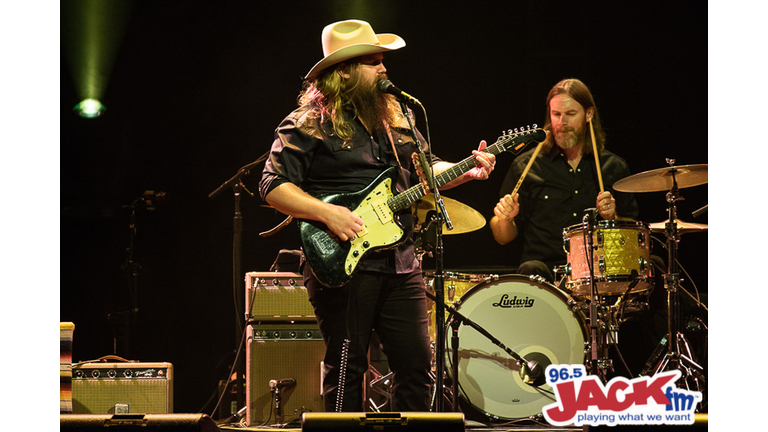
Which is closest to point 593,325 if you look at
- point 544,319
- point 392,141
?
point 544,319

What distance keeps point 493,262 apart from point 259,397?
216cm

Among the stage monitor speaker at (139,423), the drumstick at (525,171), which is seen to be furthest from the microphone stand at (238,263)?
the stage monitor speaker at (139,423)

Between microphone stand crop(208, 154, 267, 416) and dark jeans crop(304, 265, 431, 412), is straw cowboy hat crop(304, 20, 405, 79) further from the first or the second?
microphone stand crop(208, 154, 267, 416)

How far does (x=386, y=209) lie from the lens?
3.23 m

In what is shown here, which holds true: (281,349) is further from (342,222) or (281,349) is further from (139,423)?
(139,423)

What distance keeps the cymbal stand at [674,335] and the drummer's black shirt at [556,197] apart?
651 millimetres

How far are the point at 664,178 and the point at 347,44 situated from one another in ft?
7.52

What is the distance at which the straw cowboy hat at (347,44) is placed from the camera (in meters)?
3.32

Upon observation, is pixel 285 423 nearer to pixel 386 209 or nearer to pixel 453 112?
pixel 386 209

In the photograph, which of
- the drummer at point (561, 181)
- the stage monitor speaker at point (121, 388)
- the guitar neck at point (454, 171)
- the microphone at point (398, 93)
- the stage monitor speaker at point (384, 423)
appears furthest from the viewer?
the drummer at point (561, 181)

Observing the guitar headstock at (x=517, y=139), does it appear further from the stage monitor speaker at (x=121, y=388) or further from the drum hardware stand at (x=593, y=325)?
the stage monitor speaker at (x=121, y=388)

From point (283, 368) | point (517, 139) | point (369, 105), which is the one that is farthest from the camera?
point (283, 368)

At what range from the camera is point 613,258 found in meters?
4.44

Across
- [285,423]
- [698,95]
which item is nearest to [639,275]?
[698,95]
